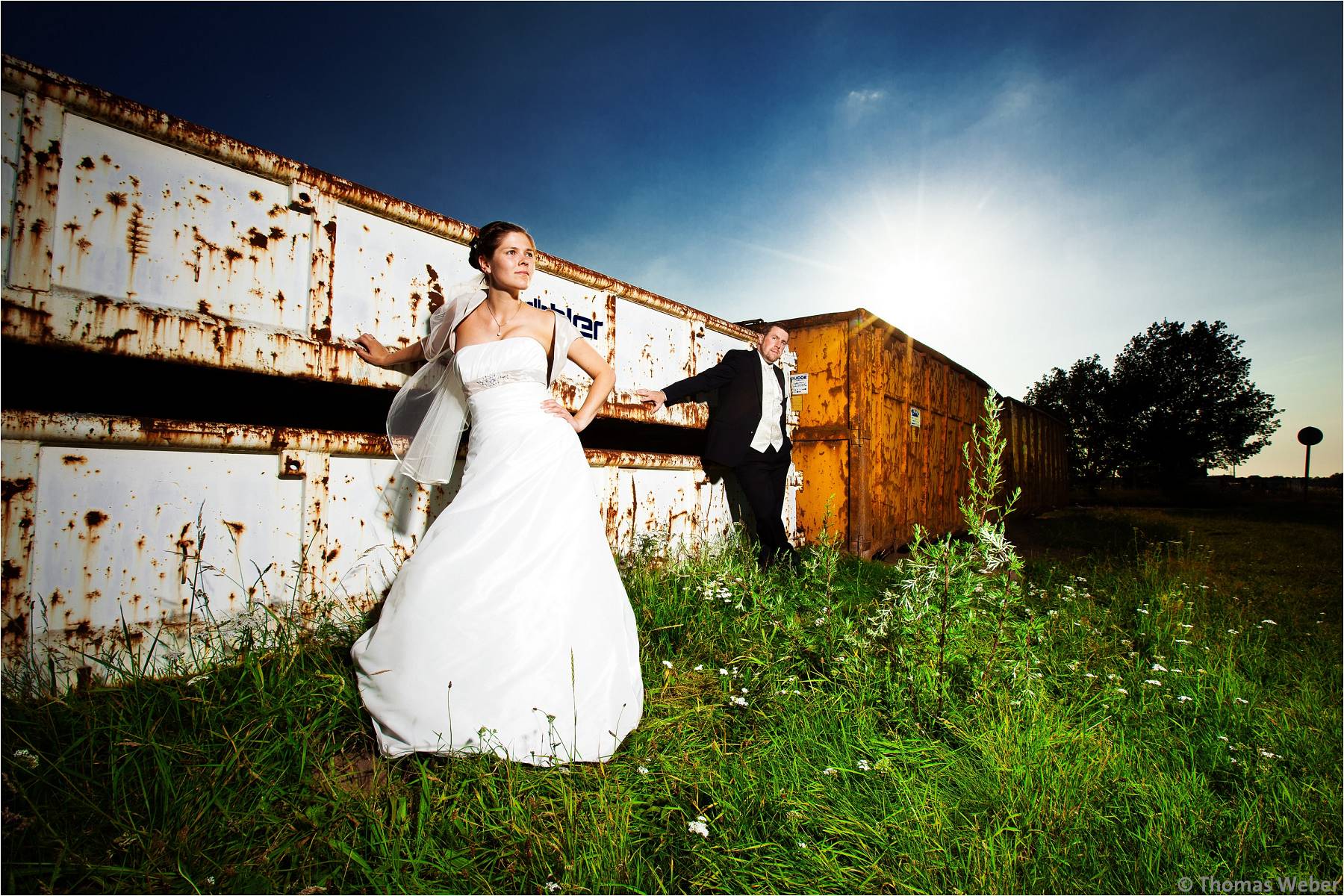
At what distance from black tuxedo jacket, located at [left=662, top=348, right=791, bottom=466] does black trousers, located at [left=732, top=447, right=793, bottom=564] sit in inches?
4.5

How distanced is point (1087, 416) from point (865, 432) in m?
35.3

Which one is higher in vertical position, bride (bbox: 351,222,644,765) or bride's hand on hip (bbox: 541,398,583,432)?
bride's hand on hip (bbox: 541,398,583,432)

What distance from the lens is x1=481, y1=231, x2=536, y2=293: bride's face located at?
249cm

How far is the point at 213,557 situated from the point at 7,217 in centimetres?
135

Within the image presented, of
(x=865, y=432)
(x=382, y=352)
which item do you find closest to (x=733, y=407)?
(x=865, y=432)

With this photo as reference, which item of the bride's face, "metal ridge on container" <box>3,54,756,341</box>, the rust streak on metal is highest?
"metal ridge on container" <box>3,54,756,341</box>

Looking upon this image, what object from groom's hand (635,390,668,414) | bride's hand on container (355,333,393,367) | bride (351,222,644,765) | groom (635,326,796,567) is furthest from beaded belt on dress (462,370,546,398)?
groom (635,326,796,567)

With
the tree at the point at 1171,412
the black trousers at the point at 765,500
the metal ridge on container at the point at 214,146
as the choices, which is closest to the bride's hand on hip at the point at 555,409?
the metal ridge on container at the point at 214,146

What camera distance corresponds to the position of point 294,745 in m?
1.76

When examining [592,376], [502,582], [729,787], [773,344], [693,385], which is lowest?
[729,787]

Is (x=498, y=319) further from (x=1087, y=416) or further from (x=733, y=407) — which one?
(x=1087, y=416)

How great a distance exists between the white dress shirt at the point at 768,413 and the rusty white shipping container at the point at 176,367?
2437mm

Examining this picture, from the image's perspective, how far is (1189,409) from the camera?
29609mm

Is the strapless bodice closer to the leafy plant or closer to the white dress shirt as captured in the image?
the leafy plant
